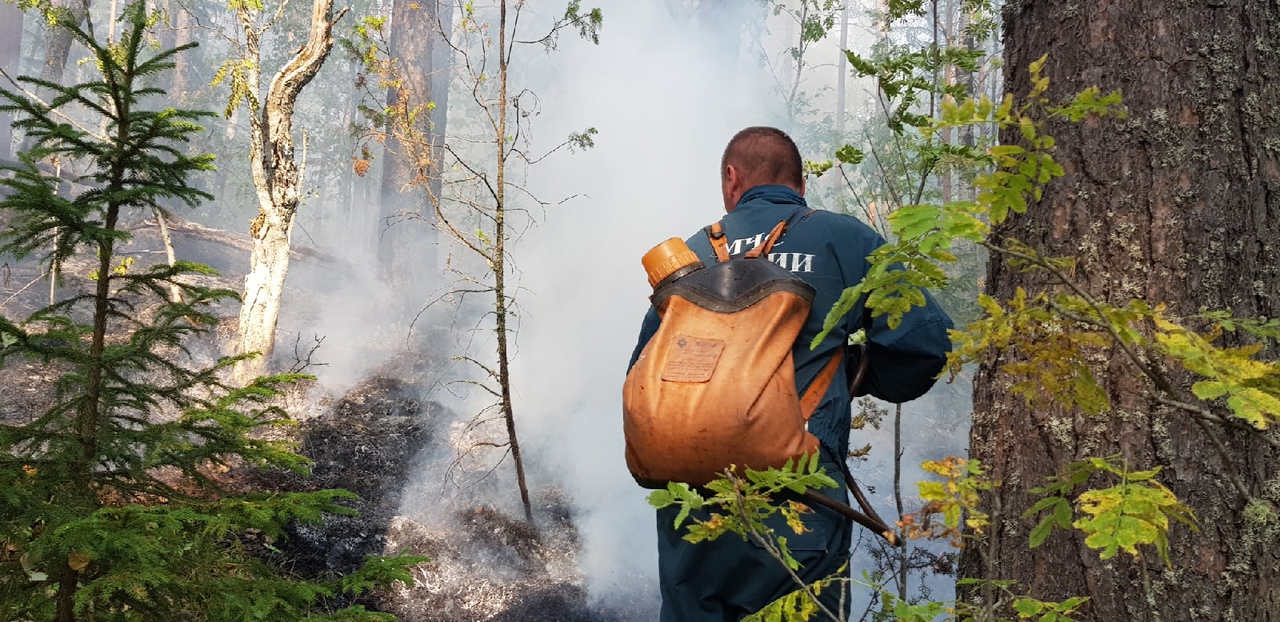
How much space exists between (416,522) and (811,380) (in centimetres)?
463

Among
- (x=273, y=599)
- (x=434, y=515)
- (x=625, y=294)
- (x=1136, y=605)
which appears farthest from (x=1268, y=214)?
(x=625, y=294)

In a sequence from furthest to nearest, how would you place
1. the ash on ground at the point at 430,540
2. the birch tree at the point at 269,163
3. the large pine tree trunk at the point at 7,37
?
the large pine tree trunk at the point at 7,37 < the birch tree at the point at 269,163 < the ash on ground at the point at 430,540

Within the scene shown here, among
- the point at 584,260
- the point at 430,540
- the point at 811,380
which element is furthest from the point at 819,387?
the point at 584,260

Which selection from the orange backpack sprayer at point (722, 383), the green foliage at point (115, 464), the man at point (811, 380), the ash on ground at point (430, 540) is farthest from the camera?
the ash on ground at point (430, 540)

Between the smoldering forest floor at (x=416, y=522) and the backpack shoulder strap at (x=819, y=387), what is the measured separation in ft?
10.7

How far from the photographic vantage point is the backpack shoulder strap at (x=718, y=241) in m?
2.40

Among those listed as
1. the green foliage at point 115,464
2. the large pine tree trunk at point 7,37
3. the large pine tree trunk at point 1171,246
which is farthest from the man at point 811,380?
the large pine tree trunk at point 7,37

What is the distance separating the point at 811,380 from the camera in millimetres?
2148

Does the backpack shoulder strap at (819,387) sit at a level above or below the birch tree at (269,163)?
below

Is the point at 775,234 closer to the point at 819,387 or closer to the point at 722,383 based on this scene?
the point at 819,387

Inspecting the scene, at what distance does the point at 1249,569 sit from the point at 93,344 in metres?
2.97

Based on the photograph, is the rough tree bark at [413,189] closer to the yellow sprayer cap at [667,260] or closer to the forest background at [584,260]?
the forest background at [584,260]

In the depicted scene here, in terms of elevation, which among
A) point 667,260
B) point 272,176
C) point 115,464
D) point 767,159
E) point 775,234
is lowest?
point 115,464

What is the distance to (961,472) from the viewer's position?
1.22 m
